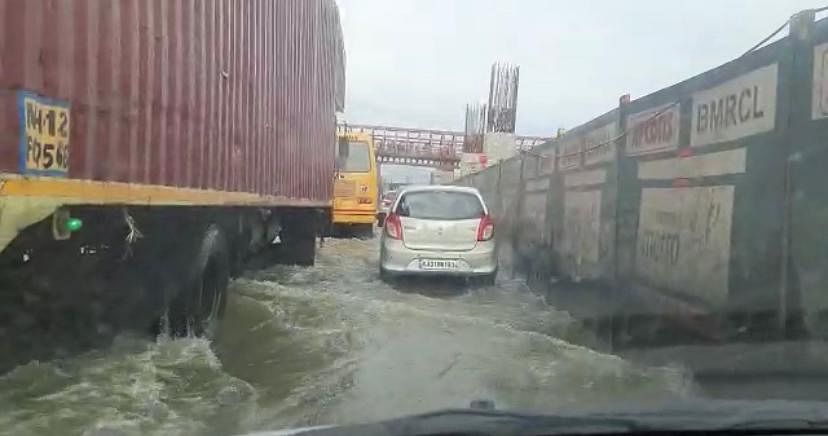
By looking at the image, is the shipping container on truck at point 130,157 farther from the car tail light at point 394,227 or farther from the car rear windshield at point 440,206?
the car rear windshield at point 440,206

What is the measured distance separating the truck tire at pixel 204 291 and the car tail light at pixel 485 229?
3918 mm

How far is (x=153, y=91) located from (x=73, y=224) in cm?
121

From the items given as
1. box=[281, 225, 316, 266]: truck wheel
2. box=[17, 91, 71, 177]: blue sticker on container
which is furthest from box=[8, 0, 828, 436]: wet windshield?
box=[281, 225, 316, 266]: truck wheel

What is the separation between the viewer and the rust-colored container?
3.91 meters

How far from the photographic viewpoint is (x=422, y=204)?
11.5 m

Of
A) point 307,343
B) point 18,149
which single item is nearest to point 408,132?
point 307,343

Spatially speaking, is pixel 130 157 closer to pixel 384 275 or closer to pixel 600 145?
pixel 600 145

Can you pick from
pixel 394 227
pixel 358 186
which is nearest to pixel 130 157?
pixel 394 227

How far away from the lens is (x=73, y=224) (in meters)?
4.51

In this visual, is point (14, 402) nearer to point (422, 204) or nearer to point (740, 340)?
point (740, 340)

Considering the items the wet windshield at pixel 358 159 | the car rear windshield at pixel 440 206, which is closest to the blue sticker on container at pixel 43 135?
the car rear windshield at pixel 440 206

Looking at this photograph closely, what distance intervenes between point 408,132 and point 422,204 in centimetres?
3880

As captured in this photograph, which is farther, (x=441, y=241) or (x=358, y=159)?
(x=358, y=159)

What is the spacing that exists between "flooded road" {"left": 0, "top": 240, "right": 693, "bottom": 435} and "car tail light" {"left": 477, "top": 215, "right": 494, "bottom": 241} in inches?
66.2
